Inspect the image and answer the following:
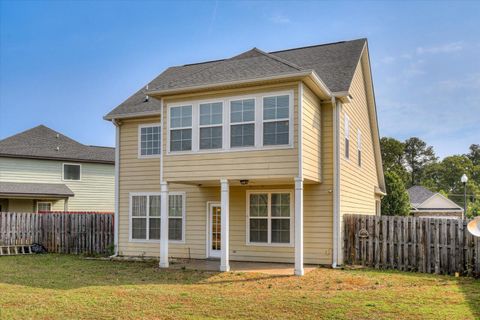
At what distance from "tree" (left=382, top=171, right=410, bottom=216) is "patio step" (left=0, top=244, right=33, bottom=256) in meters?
20.6

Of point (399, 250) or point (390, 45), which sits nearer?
point (399, 250)

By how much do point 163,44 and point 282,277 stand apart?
11197mm

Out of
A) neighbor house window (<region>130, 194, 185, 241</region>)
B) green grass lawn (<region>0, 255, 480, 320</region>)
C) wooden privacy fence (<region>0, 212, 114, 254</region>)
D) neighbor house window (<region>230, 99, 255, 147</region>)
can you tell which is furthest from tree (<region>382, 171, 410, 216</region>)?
neighbor house window (<region>230, 99, 255, 147</region>)

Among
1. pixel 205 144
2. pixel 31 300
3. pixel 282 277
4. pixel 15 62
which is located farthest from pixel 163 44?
pixel 31 300

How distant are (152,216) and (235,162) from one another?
5.09 meters

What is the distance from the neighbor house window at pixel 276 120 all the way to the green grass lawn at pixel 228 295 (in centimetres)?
355

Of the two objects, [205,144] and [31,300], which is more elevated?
[205,144]

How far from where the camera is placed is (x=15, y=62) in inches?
890

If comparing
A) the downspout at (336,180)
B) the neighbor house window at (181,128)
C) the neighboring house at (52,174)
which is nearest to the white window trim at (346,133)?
the downspout at (336,180)

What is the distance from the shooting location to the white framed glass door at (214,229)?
14.7 m

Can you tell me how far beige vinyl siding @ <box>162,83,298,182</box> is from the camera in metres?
11.3

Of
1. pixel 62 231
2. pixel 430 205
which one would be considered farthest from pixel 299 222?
pixel 430 205

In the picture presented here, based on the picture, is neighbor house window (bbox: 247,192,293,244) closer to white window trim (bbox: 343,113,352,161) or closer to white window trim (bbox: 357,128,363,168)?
white window trim (bbox: 343,113,352,161)

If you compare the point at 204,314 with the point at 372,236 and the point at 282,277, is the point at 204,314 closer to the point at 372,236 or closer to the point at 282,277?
the point at 282,277
